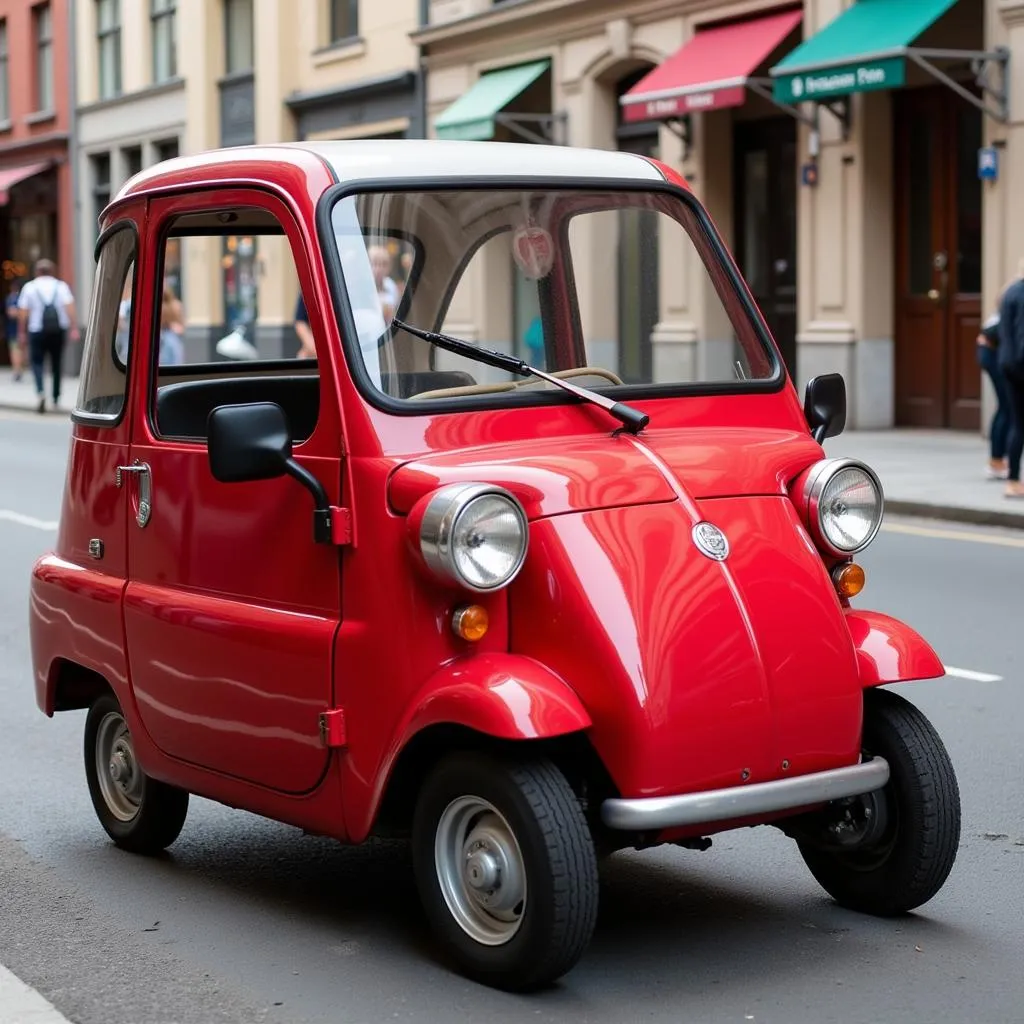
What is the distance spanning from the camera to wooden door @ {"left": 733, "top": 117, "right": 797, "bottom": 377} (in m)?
22.8

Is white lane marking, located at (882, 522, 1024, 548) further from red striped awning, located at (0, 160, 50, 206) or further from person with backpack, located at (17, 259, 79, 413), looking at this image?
red striped awning, located at (0, 160, 50, 206)

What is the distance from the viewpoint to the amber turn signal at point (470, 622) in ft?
14.2

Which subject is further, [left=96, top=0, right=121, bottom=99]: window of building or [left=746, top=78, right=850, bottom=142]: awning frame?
[left=96, top=0, right=121, bottom=99]: window of building

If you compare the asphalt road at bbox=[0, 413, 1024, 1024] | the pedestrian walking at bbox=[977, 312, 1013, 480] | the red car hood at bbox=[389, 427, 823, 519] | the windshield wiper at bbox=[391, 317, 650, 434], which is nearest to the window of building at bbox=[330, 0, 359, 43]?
the pedestrian walking at bbox=[977, 312, 1013, 480]

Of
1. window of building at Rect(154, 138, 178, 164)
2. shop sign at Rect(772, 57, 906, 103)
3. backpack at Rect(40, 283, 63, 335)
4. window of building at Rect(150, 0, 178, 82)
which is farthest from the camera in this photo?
window of building at Rect(154, 138, 178, 164)

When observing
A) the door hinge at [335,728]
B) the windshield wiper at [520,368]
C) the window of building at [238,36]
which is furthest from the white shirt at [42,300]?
the door hinge at [335,728]

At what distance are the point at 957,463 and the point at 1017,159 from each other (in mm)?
3273

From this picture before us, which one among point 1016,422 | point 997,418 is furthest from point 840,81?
point 1016,422

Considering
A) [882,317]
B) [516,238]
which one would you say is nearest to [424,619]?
[516,238]

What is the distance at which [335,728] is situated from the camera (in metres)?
4.58

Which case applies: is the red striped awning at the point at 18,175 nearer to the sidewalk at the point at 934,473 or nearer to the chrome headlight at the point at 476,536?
the sidewalk at the point at 934,473

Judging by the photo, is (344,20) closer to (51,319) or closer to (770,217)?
(51,319)

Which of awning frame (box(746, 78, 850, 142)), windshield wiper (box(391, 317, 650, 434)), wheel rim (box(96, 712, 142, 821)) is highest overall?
awning frame (box(746, 78, 850, 142))

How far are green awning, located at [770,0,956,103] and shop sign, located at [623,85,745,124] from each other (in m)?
0.75
